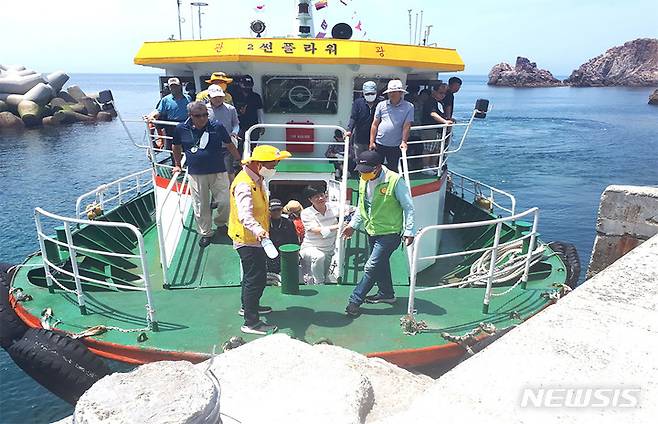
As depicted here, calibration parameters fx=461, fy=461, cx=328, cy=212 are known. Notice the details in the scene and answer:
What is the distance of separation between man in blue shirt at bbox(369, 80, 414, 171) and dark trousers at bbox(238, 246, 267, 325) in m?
2.71

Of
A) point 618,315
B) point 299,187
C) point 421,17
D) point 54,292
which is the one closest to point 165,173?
point 299,187

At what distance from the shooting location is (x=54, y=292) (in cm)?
519

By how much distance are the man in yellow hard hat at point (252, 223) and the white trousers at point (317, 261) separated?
4.12ft

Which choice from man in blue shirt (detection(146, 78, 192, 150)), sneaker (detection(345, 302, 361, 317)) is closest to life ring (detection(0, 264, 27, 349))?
man in blue shirt (detection(146, 78, 192, 150))

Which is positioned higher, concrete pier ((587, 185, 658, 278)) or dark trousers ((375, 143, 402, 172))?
dark trousers ((375, 143, 402, 172))

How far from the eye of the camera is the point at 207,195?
6.07 metres

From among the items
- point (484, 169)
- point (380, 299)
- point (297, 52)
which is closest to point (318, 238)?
point (380, 299)

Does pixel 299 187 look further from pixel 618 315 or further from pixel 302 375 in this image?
pixel 618 315

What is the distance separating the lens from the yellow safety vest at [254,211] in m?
4.04

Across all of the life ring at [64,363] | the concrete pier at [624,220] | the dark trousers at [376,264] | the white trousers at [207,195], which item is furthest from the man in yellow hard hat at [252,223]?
the concrete pier at [624,220]

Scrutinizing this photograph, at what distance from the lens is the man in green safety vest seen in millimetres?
4406

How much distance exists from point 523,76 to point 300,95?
152 meters

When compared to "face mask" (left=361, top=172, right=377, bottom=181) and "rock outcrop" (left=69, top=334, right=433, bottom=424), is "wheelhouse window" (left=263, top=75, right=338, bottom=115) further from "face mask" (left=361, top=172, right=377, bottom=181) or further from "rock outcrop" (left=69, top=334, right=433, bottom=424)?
"rock outcrop" (left=69, top=334, right=433, bottom=424)

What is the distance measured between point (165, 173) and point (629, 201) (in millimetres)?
6572
